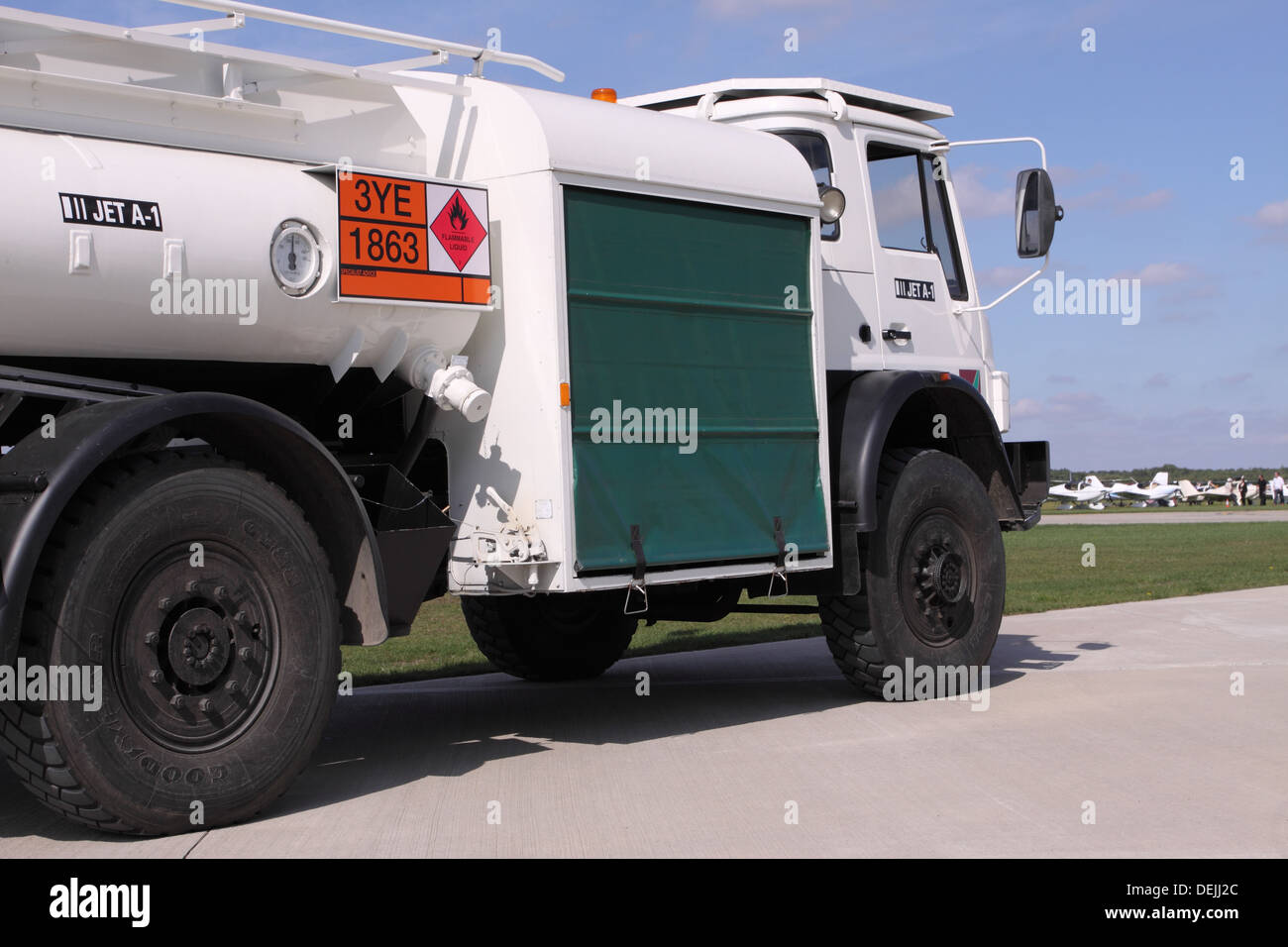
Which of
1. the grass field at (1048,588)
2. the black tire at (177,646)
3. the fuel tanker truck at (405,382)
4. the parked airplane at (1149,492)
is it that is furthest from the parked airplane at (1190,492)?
the black tire at (177,646)

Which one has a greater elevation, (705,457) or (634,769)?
(705,457)

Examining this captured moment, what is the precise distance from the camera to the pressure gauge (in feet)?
19.5

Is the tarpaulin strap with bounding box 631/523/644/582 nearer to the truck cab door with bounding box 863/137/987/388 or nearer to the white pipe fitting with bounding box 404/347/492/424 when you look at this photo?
the white pipe fitting with bounding box 404/347/492/424

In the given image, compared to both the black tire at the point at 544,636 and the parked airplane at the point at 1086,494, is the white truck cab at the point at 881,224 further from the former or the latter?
the parked airplane at the point at 1086,494

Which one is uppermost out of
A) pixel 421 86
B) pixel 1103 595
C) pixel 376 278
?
pixel 421 86

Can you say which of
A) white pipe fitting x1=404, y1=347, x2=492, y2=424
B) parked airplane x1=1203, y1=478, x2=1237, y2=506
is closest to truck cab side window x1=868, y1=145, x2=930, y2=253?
white pipe fitting x1=404, y1=347, x2=492, y2=424

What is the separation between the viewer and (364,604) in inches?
241

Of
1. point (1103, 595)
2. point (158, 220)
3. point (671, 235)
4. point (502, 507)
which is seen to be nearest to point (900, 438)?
point (671, 235)

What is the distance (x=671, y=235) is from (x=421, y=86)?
1436 mm

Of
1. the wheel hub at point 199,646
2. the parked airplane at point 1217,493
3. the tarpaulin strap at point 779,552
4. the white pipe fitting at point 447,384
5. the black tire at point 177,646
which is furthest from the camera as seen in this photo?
the parked airplane at point 1217,493

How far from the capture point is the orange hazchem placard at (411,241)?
6.16 metres

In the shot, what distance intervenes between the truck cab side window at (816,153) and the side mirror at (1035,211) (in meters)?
1.28

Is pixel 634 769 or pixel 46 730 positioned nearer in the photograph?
pixel 46 730
